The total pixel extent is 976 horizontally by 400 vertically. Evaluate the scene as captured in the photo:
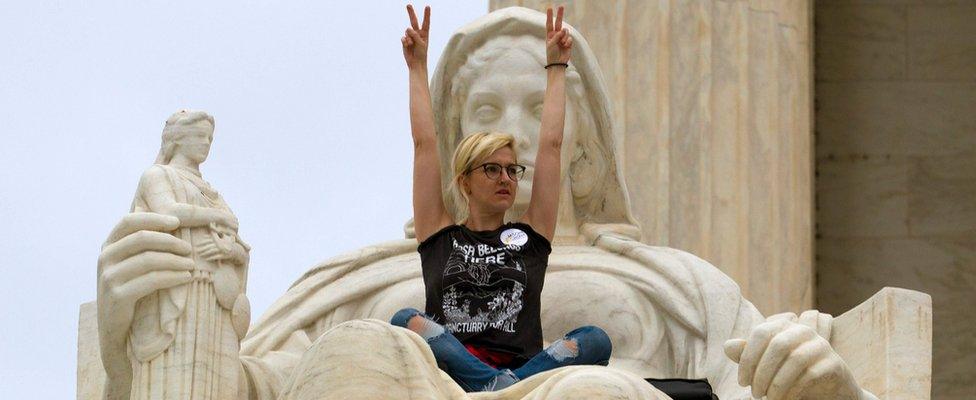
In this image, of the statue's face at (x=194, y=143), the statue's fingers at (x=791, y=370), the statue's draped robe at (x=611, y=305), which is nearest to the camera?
the statue's fingers at (x=791, y=370)

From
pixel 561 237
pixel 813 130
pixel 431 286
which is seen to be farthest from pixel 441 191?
pixel 813 130

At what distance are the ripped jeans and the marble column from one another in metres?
4.44

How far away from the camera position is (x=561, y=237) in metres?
12.8

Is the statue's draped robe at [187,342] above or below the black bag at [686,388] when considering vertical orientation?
above

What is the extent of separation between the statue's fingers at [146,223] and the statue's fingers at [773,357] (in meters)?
1.82

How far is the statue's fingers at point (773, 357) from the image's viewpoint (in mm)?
10844

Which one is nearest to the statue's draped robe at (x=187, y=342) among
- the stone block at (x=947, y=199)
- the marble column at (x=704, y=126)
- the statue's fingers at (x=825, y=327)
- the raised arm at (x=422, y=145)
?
the raised arm at (x=422, y=145)

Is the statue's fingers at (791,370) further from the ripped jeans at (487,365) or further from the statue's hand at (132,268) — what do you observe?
the statue's hand at (132,268)

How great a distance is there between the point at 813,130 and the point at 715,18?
66.2 inches

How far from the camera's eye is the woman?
36.8ft

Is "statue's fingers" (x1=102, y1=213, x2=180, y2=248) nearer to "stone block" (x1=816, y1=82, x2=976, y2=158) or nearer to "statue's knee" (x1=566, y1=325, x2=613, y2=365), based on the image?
"statue's knee" (x1=566, y1=325, x2=613, y2=365)

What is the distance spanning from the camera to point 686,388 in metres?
11.1

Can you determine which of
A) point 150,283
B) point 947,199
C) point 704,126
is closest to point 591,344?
point 150,283

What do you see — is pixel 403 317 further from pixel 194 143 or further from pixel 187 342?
pixel 194 143
